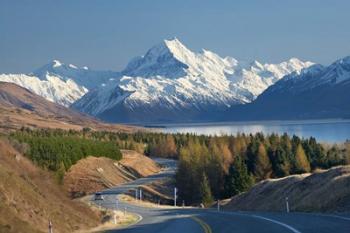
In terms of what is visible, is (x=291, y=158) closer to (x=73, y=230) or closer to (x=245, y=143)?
(x=245, y=143)

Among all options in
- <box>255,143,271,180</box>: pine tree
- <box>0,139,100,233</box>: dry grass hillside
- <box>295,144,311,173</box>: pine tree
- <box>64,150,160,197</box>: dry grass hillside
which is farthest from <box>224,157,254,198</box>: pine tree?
<box>0,139,100,233</box>: dry grass hillside

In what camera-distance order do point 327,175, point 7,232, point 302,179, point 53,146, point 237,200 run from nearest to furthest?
point 7,232 → point 327,175 → point 302,179 → point 237,200 → point 53,146

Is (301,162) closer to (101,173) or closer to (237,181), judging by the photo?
(237,181)

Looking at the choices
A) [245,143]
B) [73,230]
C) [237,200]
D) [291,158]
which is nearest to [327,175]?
[237,200]

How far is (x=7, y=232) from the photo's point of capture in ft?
90.8

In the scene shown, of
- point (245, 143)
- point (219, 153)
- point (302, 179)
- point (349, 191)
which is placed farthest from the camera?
point (245, 143)

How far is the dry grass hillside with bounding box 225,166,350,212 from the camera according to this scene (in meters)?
40.5

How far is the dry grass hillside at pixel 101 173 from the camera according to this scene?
10982 centimetres

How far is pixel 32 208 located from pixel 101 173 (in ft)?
293

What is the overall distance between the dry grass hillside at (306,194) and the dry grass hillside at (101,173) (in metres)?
44.1

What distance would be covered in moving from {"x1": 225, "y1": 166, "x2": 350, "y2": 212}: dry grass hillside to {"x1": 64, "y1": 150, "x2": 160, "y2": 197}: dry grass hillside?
44.1 m

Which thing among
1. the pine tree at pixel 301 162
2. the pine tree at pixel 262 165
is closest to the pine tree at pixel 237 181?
the pine tree at pixel 262 165

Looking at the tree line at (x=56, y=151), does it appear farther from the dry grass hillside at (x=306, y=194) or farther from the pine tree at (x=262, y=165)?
the dry grass hillside at (x=306, y=194)

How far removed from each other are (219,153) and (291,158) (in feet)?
56.7
